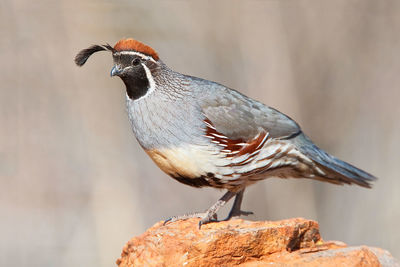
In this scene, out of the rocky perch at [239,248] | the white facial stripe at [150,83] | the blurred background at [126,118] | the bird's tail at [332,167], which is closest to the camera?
the rocky perch at [239,248]

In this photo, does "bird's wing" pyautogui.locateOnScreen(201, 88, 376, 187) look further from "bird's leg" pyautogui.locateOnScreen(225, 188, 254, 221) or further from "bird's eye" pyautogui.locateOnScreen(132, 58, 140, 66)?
"bird's eye" pyautogui.locateOnScreen(132, 58, 140, 66)

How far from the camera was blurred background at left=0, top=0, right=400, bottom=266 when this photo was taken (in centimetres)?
617

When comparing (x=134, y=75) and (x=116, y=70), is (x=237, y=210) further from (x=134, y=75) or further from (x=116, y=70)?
(x=116, y=70)

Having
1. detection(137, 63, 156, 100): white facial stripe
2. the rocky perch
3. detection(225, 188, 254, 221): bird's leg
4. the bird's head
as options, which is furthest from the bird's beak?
detection(225, 188, 254, 221): bird's leg

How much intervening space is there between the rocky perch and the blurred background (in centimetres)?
224

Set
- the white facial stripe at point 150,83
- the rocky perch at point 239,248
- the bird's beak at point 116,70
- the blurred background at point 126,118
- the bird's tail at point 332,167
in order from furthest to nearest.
→ the blurred background at point 126,118 → the bird's tail at point 332,167 → the white facial stripe at point 150,83 → the bird's beak at point 116,70 → the rocky perch at point 239,248

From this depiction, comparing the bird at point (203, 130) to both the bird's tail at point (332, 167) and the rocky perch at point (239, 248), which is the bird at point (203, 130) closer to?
the bird's tail at point (332, 167)

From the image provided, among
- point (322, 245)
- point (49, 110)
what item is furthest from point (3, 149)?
point (322, 245)

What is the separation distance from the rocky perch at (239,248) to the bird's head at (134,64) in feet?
3.22

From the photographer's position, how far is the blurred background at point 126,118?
6.17 metres

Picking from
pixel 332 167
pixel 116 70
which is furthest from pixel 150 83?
pixel 332 167

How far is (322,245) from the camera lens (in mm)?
4125

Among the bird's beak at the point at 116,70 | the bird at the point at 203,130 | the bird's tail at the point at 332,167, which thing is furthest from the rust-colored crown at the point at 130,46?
the bird's tail at the point at 332,167

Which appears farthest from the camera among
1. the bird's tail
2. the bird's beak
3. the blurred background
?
the blurred background
